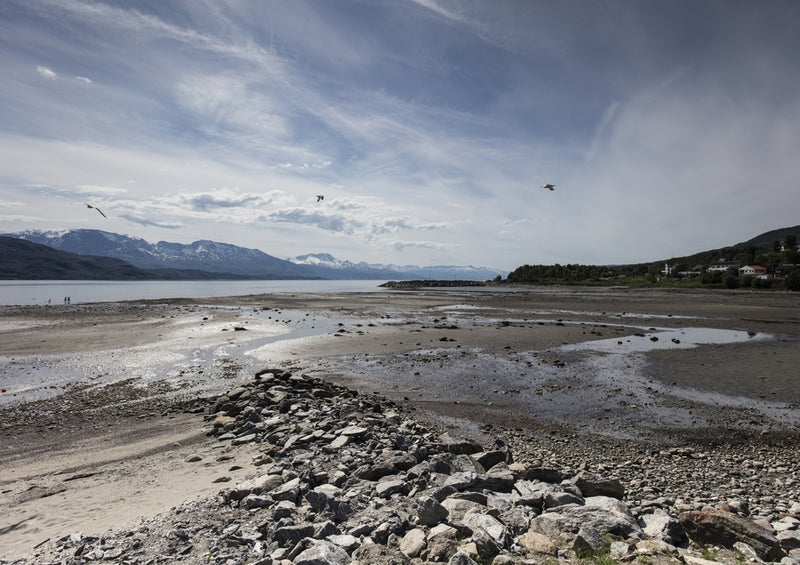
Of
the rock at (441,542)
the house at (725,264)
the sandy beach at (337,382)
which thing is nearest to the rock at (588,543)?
the rock at (441,542)

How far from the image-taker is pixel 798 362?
2169 centimetres

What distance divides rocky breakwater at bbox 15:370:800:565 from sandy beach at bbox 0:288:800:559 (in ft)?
4.66

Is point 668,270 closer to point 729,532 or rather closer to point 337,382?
point 337,382

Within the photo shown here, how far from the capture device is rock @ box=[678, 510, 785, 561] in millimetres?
5535

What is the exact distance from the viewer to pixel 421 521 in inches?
255

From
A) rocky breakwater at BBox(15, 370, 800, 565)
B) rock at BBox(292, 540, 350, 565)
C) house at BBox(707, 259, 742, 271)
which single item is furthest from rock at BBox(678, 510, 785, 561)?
house at BBox(707, 259, 742, 271)

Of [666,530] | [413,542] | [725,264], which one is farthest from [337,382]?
[725,264]

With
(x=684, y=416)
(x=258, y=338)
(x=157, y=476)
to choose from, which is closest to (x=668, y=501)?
(x=684, y=416)

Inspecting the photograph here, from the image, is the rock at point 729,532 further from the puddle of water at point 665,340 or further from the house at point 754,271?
the house at point 754,271

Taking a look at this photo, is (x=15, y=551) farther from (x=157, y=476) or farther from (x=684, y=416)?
(x=684, y=416)

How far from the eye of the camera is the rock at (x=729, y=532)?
554 cm

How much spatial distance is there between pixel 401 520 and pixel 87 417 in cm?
1386

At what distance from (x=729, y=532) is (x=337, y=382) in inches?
614

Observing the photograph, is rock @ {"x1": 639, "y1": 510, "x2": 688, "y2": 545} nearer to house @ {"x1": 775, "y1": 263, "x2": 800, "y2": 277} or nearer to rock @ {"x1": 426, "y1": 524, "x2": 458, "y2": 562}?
rock @ {"x1": 426, "y1": 524, "x2": 458, "y2": 562}
